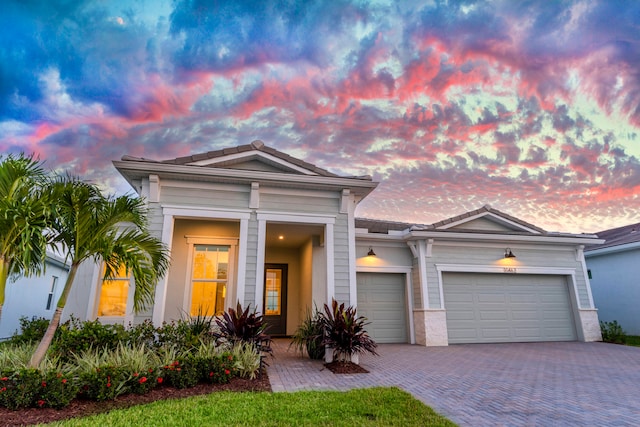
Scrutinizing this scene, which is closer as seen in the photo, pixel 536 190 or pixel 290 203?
pixel 290 203

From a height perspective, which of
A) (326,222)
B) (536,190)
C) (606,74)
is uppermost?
(606,74)

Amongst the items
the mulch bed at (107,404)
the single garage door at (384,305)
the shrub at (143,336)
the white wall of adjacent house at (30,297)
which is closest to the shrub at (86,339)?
the shrub at (143,336)

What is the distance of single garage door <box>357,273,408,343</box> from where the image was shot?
1018 centimetres

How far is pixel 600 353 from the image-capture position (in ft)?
27.4

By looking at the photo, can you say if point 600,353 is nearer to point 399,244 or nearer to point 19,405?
point 399,244

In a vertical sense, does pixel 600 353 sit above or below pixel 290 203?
below

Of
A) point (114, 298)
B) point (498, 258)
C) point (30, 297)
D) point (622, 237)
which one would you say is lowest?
point (114, 298)

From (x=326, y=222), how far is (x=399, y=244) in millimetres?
4150

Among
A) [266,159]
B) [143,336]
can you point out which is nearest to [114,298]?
[143,336]

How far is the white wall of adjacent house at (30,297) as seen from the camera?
11.0 metres

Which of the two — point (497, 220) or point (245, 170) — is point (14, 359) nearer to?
point (245, 170)

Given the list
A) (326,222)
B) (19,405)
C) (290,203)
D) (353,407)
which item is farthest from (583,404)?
(19,405)

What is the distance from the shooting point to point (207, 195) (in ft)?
23.4

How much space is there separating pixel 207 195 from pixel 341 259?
127 inches
